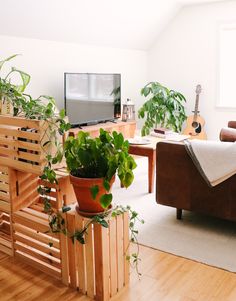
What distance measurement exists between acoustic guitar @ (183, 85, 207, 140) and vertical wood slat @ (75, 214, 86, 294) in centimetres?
409

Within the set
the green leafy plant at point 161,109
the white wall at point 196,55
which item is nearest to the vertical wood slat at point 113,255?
the green leafy plant at point 161,109

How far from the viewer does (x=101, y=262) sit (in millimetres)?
1955

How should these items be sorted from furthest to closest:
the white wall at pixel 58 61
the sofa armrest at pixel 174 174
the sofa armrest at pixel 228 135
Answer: the white wall at pixel 58 61 → the sofa armrest at pixel 228 135 → the sofa armrest at pixel 174 174

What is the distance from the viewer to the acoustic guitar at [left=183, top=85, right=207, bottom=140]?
5.82 m

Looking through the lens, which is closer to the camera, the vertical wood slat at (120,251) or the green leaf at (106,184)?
the green leaf at (106,184)

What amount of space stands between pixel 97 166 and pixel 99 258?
19.6 inches

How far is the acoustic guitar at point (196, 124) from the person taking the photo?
5824 millimetres

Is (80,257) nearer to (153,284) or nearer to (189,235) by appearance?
(153,284)

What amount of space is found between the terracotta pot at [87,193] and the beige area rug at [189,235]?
858 mm

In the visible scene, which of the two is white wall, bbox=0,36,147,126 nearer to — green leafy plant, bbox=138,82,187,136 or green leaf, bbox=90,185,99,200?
green leafy plant, bbox=138,82,187,136

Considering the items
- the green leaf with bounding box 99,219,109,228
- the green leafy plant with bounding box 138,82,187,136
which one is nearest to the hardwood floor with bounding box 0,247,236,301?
the green leaf with bounding box 99,219,109,228

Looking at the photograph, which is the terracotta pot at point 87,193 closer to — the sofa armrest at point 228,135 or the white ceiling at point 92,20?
the sofa armrest at point 228,135

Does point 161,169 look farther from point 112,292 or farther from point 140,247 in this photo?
point 112,292

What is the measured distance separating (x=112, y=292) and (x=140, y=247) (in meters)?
0.63
